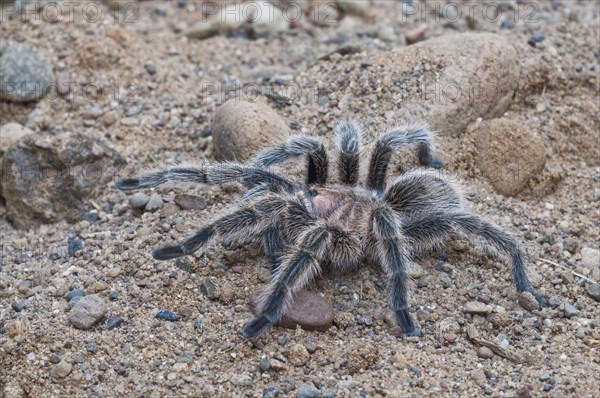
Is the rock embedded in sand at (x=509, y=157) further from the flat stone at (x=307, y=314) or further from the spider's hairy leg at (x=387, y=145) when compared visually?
the flat stone at (x=307, y=314)

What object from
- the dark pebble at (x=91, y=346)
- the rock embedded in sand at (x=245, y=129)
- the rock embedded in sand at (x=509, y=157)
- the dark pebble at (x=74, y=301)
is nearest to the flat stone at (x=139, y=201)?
the rock embedded in sand at (x=245, y=129)

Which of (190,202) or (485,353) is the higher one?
(190,202)

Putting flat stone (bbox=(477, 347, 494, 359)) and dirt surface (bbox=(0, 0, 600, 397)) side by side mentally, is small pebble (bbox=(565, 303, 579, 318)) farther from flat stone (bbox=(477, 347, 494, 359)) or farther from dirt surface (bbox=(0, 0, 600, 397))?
flat stone (bbox=(477, 347, 494, 359))

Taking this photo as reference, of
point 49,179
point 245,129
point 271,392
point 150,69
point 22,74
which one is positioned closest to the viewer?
point 271,392

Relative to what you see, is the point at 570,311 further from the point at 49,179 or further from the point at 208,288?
the point at 49,179

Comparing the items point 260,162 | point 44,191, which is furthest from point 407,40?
point 44,191

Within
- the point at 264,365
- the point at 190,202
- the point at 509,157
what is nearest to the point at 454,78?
the point at 509,157

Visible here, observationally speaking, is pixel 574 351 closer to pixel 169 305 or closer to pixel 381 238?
pixel 381 238
